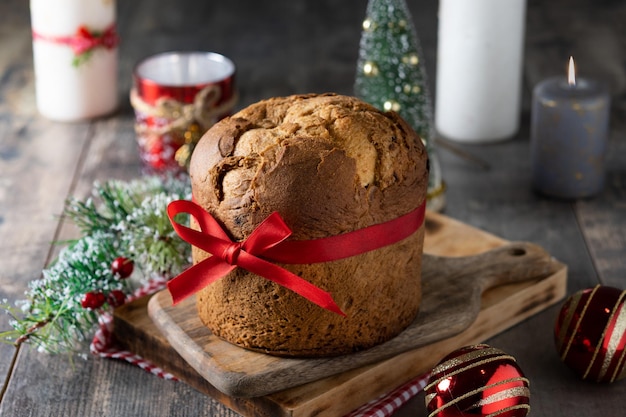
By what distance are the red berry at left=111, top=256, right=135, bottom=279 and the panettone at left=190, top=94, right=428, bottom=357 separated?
0.57 ft

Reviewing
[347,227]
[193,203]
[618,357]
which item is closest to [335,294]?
[347,227]

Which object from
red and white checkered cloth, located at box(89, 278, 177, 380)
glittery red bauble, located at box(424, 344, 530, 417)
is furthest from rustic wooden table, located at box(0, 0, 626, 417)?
glittery red bauble, located at box(424, 344, 530, 417)

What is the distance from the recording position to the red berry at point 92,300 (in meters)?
1.41

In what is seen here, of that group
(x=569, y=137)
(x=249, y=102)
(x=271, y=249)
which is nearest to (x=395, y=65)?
(x=569, y=137)

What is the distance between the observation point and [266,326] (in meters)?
1.27

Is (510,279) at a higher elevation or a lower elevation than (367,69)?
lower

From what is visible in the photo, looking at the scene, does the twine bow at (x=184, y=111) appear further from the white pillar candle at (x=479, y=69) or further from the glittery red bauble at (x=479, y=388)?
the glittery red bauble at (x=479, y=388)

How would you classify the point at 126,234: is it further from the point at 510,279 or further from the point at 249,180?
the point at 510,279

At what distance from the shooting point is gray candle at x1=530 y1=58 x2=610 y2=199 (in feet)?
6.10

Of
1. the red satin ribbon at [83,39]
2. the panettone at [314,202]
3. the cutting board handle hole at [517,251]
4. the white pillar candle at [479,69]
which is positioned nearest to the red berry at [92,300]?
the panettone at [314,202]

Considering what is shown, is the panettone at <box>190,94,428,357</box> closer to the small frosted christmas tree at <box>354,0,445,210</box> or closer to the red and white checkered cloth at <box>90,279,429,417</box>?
the red and white checkered cloth at <box>90,279,429,417</box>

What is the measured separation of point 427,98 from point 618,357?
0.67m

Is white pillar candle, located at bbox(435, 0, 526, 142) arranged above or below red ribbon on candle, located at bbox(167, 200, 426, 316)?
below

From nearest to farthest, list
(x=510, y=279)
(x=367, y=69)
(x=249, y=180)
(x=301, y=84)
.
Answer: (x=249, y=180)
(x=510, y=279)
(x=367, y=69)
(x=301, y=84)
